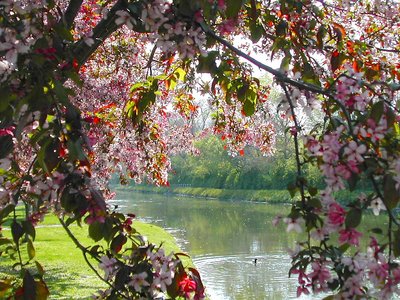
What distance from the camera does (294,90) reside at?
1.88m

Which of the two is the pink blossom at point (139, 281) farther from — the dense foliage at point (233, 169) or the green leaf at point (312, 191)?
the dense foliage at point (233, 169)

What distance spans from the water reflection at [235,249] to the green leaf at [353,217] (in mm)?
9641

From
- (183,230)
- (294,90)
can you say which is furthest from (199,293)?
(183,230)

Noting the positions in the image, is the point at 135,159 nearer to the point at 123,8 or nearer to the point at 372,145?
the point at 123,8

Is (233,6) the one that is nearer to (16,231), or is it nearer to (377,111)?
(377,111)

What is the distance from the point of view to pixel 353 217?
4.34ft

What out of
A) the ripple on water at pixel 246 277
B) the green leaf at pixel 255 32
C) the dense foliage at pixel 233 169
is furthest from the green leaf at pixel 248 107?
the dense foliage at pixel 233 169

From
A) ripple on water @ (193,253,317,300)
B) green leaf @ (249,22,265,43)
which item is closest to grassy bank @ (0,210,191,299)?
ripple on water @ (193,253,317,300)

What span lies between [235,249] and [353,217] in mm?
17323

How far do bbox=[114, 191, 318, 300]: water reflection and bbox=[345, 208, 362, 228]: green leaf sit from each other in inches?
380

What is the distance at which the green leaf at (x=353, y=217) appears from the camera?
1.32m

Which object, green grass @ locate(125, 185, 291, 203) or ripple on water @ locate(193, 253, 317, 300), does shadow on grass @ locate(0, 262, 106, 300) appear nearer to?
ripple on water @ locate(193, 253, 317, 300)

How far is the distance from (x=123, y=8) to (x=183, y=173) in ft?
182

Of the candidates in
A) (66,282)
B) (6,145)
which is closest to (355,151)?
(6,145)
